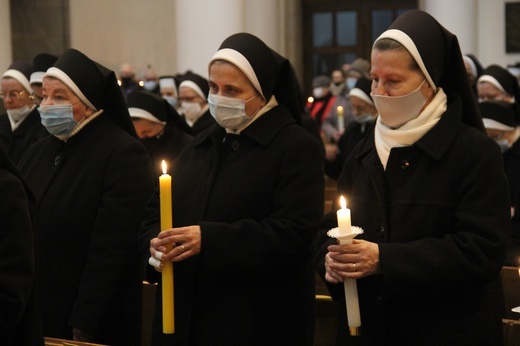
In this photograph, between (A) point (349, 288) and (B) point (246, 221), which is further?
(B) point (246, 221)

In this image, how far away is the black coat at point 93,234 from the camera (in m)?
4.48

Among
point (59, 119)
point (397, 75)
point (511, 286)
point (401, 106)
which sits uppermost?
point (397, 75)

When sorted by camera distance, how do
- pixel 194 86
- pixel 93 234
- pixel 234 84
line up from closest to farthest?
pixel 234 84
pixel 93 234
pixel 194 86

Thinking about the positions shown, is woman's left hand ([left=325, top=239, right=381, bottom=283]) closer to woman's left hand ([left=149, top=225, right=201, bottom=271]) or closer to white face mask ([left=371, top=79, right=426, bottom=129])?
white face mask ([left=371, top=79, right=426, bottom=129])

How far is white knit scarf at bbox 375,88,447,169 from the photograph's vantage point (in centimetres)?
330

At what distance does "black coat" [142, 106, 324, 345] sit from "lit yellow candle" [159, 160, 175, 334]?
0.64 ft

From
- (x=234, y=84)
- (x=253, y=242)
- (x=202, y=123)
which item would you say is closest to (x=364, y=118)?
(x=202, y=123)

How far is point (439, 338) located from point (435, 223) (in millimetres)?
388

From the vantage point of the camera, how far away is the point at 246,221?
12.8 ft

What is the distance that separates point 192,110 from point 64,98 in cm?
491

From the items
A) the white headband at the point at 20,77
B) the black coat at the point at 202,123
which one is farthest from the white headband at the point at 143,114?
the black coat at the point at 202,123

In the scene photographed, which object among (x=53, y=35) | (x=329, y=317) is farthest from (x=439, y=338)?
(x=53, y=35)

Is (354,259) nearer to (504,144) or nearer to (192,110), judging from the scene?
(504,144)

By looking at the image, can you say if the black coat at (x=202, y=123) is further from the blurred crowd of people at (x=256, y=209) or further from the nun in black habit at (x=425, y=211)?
the nun in black habit at (x=425, y=211)
